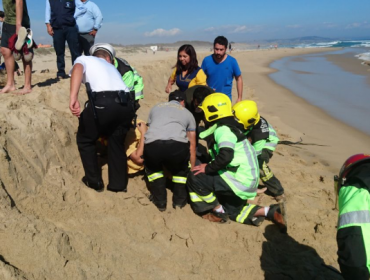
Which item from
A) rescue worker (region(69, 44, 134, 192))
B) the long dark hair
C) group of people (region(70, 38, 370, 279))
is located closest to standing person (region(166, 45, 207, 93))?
the long dark hair

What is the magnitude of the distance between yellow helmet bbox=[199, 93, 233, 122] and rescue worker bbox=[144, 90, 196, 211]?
24 cm

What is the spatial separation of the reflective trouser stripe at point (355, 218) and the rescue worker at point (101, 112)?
95.4 inches

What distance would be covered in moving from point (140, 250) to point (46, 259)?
871mm

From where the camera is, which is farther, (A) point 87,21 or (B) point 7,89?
(A) point 87,21

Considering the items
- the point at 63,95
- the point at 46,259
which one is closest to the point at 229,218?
the point at 46,259

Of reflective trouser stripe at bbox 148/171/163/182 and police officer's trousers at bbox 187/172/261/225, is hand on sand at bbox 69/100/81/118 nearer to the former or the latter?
reflective trouser stripe at bbox 148/171/163/182

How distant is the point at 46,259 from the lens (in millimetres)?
2381

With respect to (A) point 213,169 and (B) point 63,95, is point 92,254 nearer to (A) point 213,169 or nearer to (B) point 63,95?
(A) point 213,169

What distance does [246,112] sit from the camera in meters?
4.15

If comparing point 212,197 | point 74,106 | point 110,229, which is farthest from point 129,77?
point 110,229

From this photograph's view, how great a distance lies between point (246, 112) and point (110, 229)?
82.1 inches

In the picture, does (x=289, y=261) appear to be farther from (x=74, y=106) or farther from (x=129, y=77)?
(x=129, y=77)

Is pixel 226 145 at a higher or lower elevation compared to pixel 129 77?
lower

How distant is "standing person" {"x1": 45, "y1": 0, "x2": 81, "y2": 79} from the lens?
6312 millimetres
